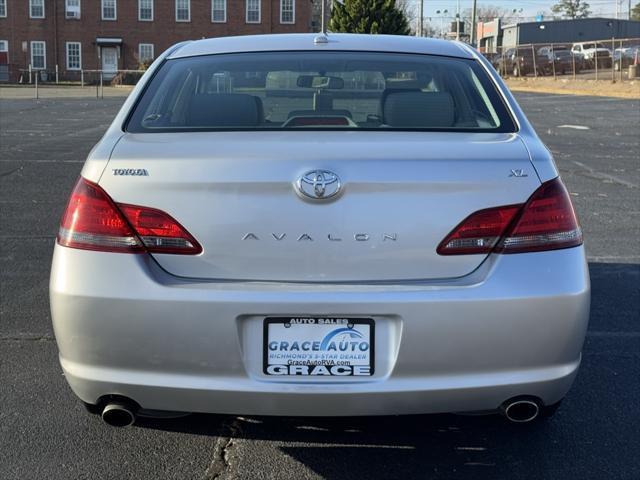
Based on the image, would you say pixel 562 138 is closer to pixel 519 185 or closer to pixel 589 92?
pixel 519 185

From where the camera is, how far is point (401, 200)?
256 cm

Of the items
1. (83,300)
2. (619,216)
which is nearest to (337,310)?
(83,300)

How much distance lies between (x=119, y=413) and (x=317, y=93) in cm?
198

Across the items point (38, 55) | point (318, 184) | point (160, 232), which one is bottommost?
point (160, 232)

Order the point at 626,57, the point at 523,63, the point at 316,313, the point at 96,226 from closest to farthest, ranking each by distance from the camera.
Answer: the point at 316,313
the point at 96,226
the point at 626,57
the point at 523,63

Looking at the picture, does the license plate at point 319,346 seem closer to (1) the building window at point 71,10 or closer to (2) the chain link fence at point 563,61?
(2) the chain link fence at point 563,61

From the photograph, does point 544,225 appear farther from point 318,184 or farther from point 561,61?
point 561,61

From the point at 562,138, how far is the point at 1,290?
13.0 m

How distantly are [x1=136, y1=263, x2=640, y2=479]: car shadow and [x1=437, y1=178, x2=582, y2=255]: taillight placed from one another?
0.93 meters

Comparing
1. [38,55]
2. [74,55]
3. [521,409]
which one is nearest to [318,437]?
[521,409]

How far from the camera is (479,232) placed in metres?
2.60

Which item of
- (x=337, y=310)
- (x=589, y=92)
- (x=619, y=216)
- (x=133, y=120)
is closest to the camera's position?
(x=337, y=310)

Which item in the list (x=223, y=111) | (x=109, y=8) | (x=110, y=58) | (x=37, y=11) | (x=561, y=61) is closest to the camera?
(x=223, y=111)

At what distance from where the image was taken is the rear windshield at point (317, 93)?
3.20m
